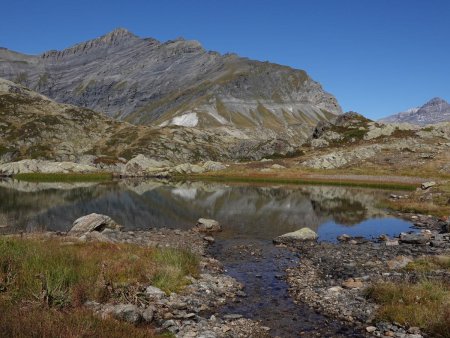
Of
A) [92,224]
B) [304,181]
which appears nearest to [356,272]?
[92,224]

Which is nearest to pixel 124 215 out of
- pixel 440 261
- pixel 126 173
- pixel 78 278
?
pixel 78 278

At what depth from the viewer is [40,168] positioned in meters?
A: 152

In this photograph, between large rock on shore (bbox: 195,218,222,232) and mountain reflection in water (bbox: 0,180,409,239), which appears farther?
mountain reflection in water (bbox: 0,180,409,239)

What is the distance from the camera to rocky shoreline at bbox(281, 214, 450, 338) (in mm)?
19375

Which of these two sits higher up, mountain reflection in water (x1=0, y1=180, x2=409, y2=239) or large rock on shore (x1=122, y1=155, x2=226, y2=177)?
large rock on shore (x1=122, y1=155, x2=226, y2=177)

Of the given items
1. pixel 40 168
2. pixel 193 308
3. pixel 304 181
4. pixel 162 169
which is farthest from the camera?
pixel 162 169

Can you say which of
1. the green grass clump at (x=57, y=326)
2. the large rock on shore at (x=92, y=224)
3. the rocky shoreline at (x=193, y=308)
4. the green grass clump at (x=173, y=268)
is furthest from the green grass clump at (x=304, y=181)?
the green grass clump at (x=57, y=326)

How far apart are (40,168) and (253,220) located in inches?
4817

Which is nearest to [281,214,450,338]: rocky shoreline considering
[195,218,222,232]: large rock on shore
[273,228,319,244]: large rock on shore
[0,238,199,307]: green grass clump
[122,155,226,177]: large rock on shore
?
[273,228,319,244]: large rock on shore

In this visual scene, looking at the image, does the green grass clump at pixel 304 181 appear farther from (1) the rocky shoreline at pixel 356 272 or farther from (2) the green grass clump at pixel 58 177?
(1) the rocky shoreline at pixel 356 272

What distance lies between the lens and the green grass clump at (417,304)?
54.5 ft

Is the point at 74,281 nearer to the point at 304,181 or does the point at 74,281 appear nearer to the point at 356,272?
the point at 356,272

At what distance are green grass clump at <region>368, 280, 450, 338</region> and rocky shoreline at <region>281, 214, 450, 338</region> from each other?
42 centimetres

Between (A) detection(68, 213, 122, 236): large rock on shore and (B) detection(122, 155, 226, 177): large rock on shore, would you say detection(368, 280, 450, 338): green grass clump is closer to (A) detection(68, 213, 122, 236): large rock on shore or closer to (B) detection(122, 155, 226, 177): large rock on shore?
(A) detection(68, 213, 122, 236): large rock on shore
